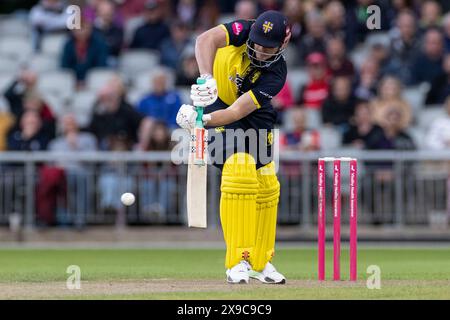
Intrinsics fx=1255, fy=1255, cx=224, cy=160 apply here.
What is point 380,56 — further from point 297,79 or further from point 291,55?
point 291,55

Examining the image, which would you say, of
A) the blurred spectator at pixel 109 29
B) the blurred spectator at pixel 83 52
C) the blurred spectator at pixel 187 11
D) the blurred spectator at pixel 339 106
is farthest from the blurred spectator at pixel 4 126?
the blurred spectator at pixel 339 106

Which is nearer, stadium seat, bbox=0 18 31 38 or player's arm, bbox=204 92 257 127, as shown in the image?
player's arm, bbox=204 92 257 127

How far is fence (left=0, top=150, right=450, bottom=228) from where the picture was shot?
20234mm

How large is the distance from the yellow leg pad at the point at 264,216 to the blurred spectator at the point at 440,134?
9.23m

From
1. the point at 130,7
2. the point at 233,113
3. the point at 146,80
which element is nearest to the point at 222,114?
the point at 233,113

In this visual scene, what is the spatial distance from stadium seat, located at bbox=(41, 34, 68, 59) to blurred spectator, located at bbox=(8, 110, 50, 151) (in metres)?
3.06

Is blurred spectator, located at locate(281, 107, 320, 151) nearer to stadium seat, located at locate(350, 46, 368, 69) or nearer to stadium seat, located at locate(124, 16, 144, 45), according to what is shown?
stadium seat, located at locate(350, 46, 368, 69)

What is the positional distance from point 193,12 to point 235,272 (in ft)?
43.4

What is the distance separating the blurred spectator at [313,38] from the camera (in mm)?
22922

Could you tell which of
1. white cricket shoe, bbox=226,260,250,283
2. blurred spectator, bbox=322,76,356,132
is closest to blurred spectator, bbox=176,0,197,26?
blurred spectator, bbox=322,76,356,132

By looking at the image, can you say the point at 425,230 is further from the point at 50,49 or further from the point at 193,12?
the point at 50,49

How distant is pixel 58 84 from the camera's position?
23359 millimetres

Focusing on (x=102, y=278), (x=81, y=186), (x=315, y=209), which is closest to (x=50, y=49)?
(x=81, y=186)

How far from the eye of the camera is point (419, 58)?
74.0 feet
